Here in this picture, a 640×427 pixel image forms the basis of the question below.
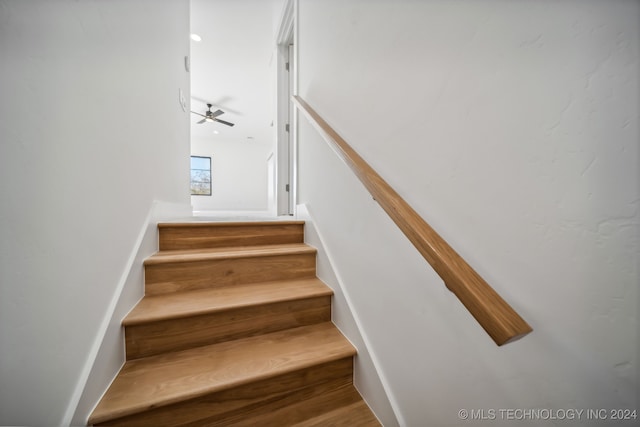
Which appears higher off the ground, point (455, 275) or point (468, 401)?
point (455, 275)

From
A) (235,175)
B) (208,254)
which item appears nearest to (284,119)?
(208,254)

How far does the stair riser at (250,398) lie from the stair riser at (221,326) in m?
0.23

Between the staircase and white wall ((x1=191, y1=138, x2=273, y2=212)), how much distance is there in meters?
5.68

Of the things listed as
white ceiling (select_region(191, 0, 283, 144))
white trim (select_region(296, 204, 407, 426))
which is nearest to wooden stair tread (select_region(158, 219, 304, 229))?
white trim (select_region(296, 204, 407, 426))

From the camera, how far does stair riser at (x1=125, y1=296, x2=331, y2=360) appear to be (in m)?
0.86

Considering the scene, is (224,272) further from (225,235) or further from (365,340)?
(365,340)

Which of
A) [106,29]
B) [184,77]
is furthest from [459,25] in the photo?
[184,77]

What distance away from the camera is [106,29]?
2.47ft

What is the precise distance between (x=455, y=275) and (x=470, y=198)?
0.19m

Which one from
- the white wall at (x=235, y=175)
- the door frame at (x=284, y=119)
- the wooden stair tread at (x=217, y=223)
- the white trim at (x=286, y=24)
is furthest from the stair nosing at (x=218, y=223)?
the white wall at (x=235, y=175)

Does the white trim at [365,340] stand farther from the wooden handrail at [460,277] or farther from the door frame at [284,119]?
the door frame at [284,119]

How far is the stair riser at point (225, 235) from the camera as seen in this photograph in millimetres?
1308

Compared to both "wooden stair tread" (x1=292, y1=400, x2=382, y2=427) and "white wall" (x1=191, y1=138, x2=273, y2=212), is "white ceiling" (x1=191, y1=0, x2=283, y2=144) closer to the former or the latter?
"white wall" (x1=191, y1=138, x2=273, y2=212)

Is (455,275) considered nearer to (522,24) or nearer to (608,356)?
(608,356)
